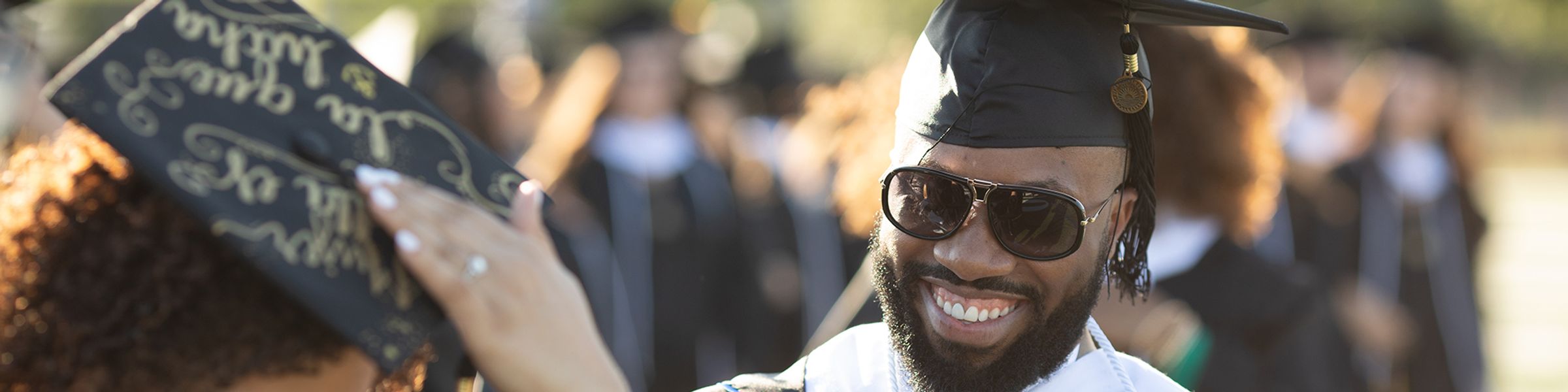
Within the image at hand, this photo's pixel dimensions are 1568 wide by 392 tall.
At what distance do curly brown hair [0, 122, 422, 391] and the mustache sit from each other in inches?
42.2

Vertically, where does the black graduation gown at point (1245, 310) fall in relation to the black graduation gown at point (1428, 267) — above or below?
above

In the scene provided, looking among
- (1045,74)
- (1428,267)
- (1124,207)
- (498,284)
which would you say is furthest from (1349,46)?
(498,284)

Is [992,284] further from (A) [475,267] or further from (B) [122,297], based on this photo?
(B) [122,297]

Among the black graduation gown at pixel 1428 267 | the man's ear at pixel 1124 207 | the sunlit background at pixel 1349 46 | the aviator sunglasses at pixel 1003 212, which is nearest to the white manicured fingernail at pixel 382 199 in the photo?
the aviator sunglasses at pixel 1003 212

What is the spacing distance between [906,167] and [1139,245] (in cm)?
48

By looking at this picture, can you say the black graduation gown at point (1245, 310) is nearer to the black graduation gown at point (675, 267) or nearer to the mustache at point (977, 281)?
the mustache at point (977, 281)

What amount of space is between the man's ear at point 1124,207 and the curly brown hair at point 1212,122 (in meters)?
1.22

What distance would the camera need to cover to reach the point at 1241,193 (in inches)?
157

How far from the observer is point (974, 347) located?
91.7 inches

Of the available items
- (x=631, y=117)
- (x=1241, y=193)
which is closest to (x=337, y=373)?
(x=1241, y=193)

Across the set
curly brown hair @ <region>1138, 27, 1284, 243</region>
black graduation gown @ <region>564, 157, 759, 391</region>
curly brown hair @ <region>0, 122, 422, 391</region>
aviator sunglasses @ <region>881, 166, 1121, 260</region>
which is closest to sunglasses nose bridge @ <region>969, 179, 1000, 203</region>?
aviator sunglasses @ <region>881, 166, 1121, 260</region>

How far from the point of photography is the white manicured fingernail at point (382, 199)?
5.18 feet

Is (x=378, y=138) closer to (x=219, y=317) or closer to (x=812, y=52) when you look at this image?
(x=219, y=317)

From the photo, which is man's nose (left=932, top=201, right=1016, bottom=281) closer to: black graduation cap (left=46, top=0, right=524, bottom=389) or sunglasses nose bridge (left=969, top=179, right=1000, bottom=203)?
sunglasses nose bridge (left=969, top=179, right=1000, bottom=203)
